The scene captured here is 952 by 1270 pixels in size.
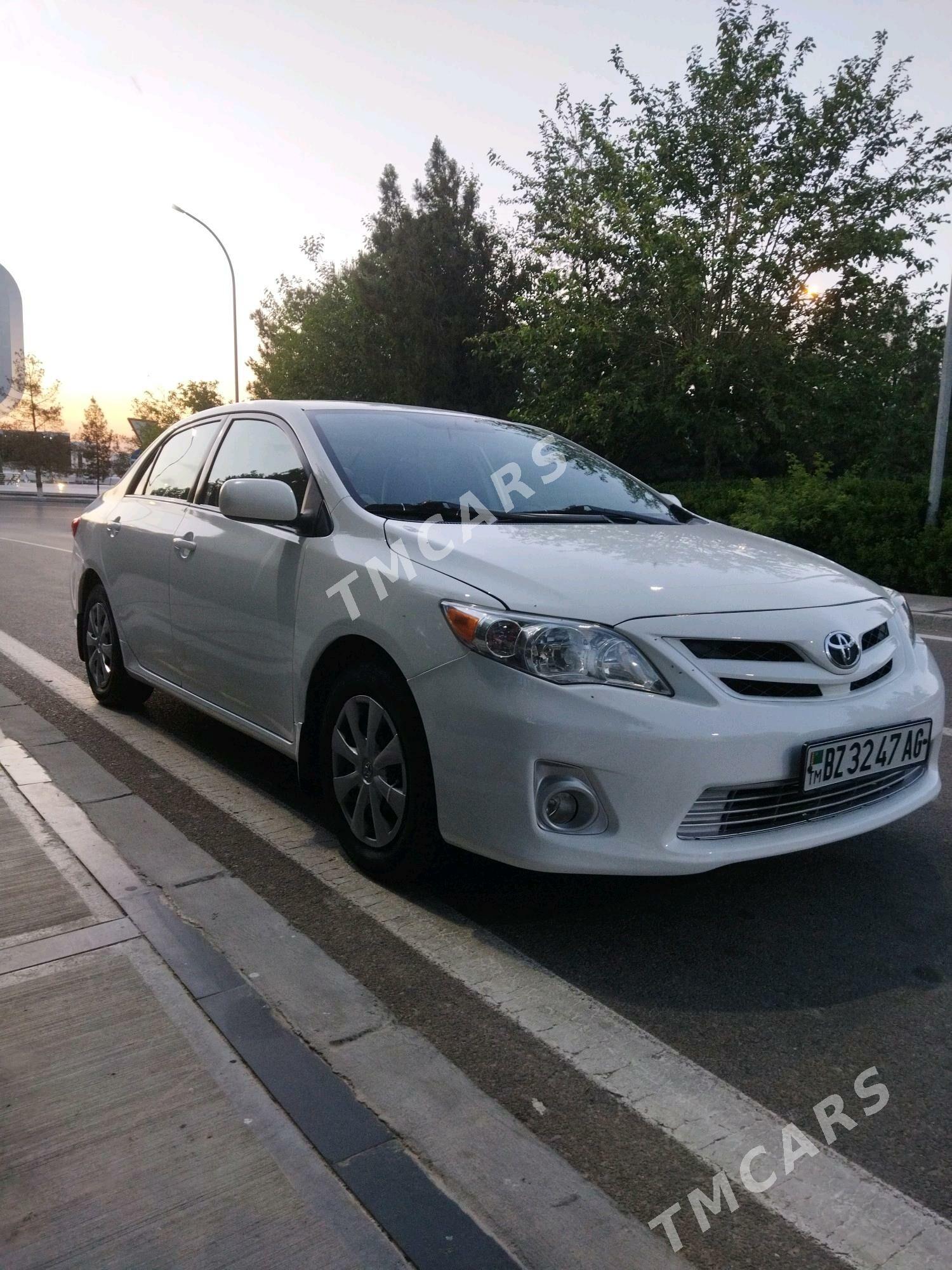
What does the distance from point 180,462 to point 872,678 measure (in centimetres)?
332

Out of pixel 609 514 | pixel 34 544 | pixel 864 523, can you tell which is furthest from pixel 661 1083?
pixel 34 544

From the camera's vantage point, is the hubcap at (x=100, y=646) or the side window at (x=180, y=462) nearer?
the side window at (x=180, y=462)

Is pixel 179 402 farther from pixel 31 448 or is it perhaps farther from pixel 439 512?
pixel 439 512

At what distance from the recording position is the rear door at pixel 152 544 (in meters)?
4.77

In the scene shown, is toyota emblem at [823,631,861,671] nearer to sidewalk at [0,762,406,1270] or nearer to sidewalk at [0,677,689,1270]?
sidewalk at [0,677,689,1270]

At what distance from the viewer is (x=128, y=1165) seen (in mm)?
2008

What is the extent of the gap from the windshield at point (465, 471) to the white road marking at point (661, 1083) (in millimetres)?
1294

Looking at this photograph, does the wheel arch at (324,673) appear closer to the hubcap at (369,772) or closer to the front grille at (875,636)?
the hubcap at (369,772)

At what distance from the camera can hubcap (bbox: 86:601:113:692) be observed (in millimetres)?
5527

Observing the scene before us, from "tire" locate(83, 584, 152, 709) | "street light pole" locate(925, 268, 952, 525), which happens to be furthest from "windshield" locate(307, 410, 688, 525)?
"street light pole" locate(925, 268, 952, 525)

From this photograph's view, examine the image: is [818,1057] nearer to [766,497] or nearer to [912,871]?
[912,871]

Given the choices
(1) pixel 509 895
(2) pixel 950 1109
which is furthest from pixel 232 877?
(2) pixel 950 1109

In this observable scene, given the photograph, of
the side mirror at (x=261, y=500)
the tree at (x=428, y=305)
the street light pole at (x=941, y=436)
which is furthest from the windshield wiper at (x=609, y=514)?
the tree at (x=428, y=305)

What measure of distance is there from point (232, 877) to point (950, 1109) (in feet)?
7.04
